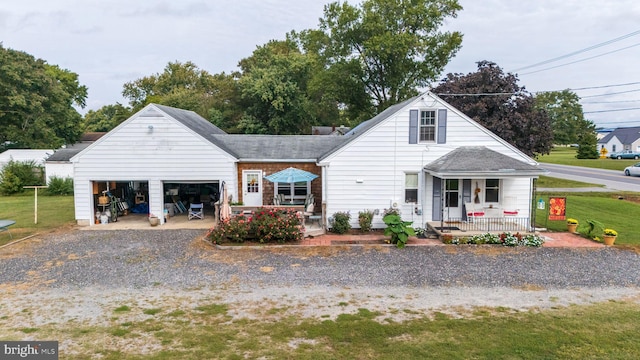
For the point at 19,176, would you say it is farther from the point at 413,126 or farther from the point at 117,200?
the point at 413,126

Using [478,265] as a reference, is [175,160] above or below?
above

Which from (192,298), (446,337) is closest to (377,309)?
(446,337)

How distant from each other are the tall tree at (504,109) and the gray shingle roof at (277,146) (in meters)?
10.2

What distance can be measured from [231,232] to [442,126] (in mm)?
8891

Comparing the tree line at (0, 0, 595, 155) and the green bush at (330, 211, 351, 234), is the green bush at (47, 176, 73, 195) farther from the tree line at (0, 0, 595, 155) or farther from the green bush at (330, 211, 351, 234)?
the green bush at (330, 211, 351, 234)

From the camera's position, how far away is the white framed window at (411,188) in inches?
580

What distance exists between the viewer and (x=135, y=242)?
13203mm

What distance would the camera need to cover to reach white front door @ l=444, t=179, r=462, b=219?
14.6 metres

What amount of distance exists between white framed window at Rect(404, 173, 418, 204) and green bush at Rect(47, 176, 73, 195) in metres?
24.5

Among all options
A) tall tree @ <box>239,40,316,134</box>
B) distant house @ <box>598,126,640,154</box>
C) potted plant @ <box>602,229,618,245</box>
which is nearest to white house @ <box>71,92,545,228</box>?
potted plant @ <box>602,229,618,245</box>

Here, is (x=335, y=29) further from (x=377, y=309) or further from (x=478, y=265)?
(x=377, y=309)

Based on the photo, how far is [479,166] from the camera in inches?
512

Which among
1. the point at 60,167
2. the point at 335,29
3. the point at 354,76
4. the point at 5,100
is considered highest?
the point at 335,29

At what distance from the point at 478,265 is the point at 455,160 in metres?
4.35
